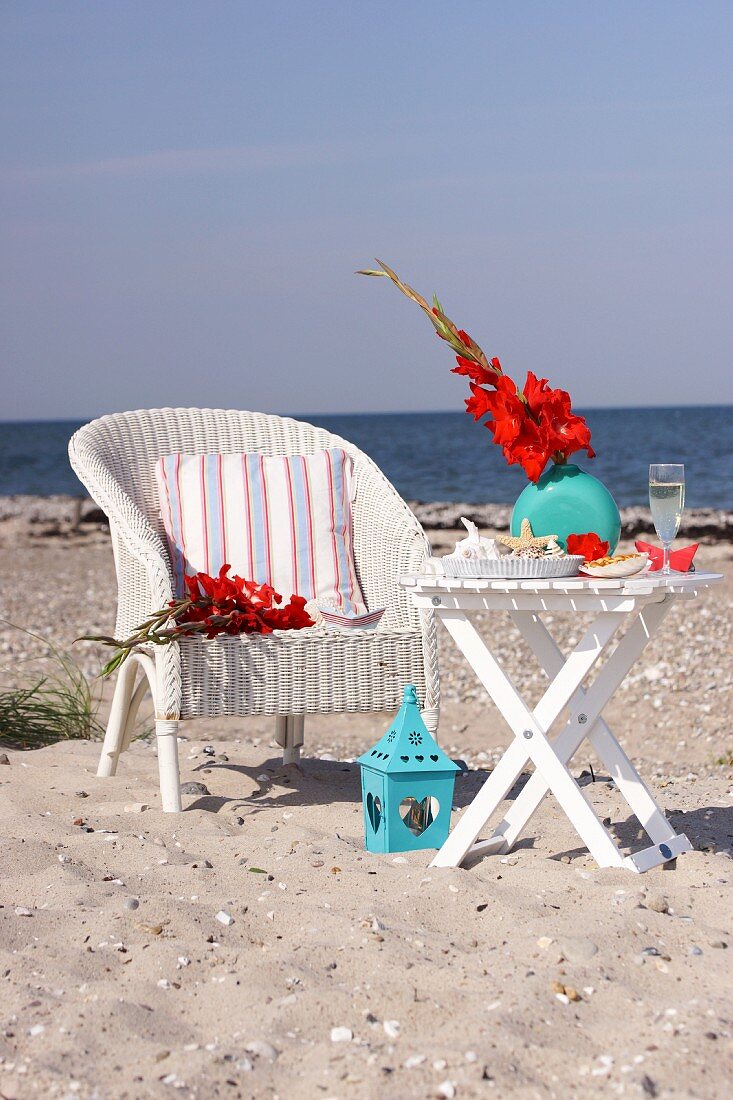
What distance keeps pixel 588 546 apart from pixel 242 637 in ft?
3.79

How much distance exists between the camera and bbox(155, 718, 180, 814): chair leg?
3.41 metres

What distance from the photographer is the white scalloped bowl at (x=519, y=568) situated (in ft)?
8.58

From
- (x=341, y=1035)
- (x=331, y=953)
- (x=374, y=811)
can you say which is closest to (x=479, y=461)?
(x=374, y=811)

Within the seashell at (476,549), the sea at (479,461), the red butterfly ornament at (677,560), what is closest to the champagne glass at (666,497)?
the red butterfly ornament at (677,560)

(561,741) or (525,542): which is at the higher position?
(525,542)

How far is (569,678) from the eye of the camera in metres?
2.68

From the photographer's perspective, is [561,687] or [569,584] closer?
[569,584]

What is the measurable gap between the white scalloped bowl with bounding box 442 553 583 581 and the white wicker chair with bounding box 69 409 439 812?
0.91m

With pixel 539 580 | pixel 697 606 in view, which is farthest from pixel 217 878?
pixel 697 606

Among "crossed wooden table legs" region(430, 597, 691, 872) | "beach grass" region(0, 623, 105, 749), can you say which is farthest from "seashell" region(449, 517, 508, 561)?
"beach grass" region(0, 623, 105, 749)

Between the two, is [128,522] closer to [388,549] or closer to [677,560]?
[388,549]

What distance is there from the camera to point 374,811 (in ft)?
10.3

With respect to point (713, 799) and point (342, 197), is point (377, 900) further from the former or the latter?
point (342, 197)

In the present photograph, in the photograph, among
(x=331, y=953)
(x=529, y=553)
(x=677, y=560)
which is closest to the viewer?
(x=331, y=953)
